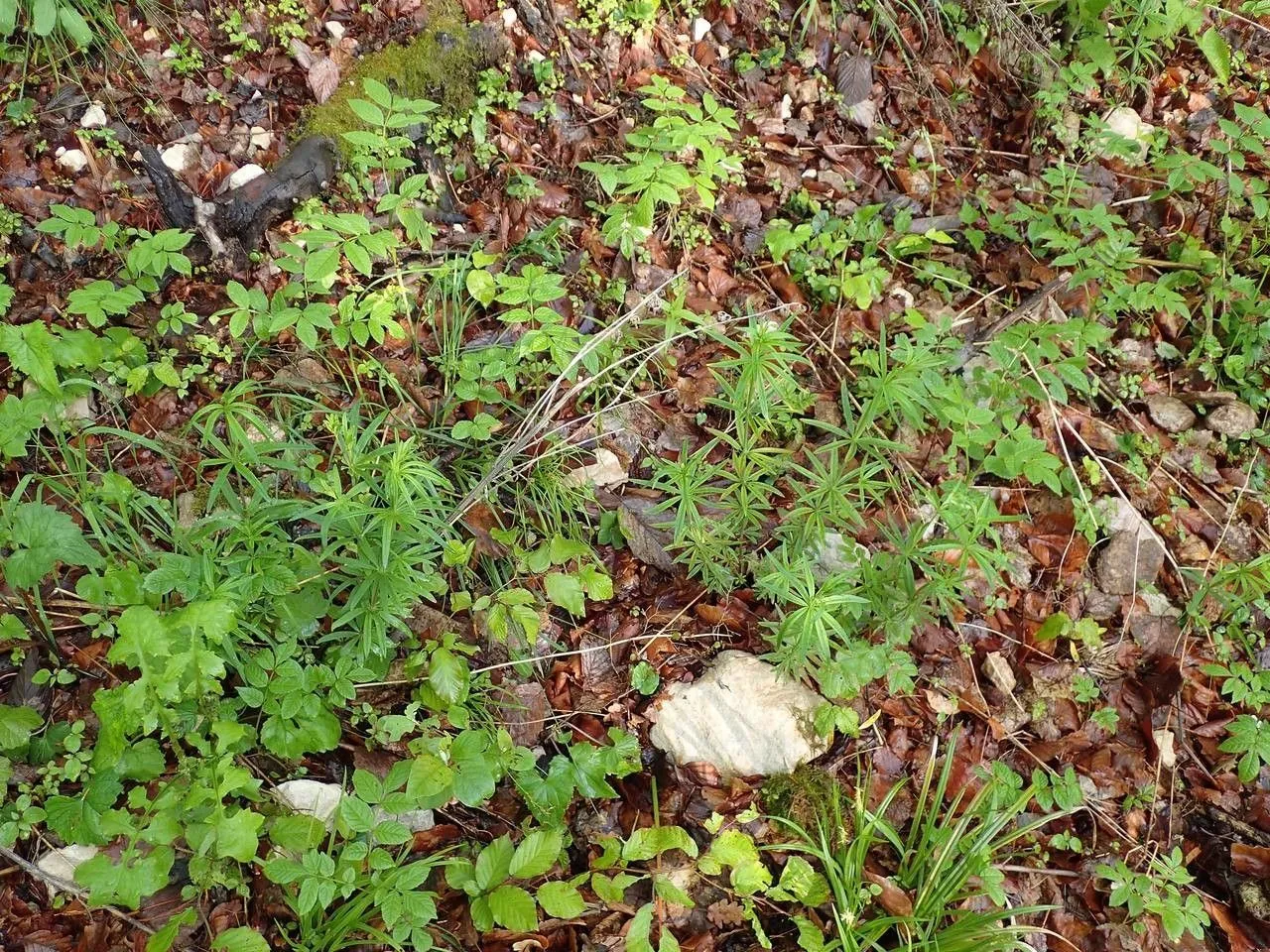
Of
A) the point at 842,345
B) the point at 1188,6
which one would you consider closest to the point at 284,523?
the point at 842,345

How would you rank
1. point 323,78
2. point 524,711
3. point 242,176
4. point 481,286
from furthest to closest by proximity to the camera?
1. point 323,78
2. point 242,176
3. point 481,286
4. point 524,711

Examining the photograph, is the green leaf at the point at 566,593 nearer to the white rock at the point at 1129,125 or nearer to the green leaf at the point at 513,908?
the green leaf at the point at 513,908

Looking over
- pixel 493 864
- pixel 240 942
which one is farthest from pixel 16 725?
pixel 493 864

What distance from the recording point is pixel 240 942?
74.6 inches

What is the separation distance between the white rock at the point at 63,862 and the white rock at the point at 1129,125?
15.8 ft

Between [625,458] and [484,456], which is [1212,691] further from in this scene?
[484,456]

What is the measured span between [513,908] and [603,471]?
4.39 feet

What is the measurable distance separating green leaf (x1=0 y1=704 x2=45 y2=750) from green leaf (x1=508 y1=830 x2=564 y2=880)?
4.15 ft

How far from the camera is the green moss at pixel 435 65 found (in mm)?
3260

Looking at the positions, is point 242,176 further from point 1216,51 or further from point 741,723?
point 1216,51

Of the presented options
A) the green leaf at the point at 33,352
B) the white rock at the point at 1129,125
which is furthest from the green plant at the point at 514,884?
the white rock at the point at 1129,125

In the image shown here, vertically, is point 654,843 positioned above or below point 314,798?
below

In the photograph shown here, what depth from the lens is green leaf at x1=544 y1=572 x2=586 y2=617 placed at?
2535 mm

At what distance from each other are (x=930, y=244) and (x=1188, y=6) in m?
1.96
